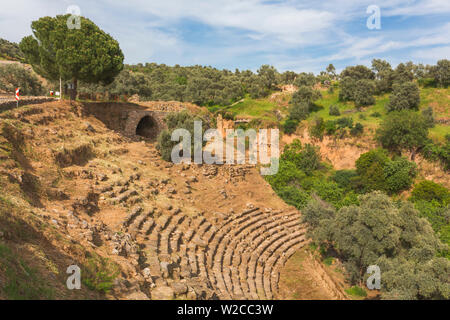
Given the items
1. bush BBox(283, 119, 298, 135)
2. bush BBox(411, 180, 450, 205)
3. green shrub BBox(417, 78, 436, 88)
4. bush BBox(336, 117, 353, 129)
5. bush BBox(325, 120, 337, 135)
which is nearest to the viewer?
bush BBox(411, 180, 450, 205)

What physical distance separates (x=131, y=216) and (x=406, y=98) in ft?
114

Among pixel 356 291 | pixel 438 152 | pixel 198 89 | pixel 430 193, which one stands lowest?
pixel 356 291

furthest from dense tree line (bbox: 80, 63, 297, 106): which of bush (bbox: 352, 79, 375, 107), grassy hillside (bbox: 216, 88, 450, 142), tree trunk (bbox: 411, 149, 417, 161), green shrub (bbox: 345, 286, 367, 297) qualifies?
green shrub (bbox: 345, 286, 367, 297)

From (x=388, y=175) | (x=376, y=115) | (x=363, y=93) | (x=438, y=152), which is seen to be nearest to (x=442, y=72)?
(x=363, y=93)

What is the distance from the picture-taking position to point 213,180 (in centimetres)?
1905

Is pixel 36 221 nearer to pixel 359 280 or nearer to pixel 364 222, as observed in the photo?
pixel 364 222

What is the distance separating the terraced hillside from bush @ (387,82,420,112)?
78.0 feet

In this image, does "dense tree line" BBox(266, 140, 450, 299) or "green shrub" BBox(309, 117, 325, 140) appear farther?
"green shrub" BBox(309, 117, 325, 140)

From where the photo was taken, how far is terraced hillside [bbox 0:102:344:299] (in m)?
7.65

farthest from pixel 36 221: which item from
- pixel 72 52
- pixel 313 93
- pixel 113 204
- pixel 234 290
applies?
pixel 313 93

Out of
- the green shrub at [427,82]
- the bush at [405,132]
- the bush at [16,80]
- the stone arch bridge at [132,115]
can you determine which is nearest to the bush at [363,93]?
the green shrub at [427,82]

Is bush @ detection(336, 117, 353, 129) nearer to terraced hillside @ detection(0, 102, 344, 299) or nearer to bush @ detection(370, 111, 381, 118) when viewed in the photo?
bush @ detection(370, 111, 381, 118)

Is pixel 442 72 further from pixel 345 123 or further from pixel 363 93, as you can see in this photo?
pixel 345 123

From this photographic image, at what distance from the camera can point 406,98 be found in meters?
33.7
